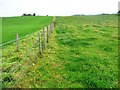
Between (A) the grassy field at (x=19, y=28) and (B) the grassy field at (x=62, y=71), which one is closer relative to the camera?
(B) the grassy field at (x=62, y=71)

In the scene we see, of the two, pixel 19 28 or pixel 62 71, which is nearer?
pixel 62 71

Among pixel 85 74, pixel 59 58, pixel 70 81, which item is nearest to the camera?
pixel 70 81

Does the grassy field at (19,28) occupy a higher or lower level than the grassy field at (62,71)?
higher

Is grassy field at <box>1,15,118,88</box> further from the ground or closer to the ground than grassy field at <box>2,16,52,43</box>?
closer to the ground

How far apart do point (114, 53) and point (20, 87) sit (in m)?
10.6

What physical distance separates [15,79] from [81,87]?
2782 millimetres

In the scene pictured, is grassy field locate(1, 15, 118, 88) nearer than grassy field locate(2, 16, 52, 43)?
Yes

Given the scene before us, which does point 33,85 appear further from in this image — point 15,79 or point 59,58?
point 59,58

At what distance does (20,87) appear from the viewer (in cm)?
1077

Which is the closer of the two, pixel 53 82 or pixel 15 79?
pixel 15 79

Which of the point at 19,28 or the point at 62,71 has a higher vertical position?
the point at 19,28

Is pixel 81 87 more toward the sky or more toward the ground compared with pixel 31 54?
more toward the ground

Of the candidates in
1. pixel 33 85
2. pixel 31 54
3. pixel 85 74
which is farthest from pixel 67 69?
pixel 33 85

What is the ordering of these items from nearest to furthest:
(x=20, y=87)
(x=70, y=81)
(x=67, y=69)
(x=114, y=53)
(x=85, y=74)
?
(x=20, y=87), (x=70, y=81), (x=85, y=74), (x=67, y=69), (x=114, y=53)
